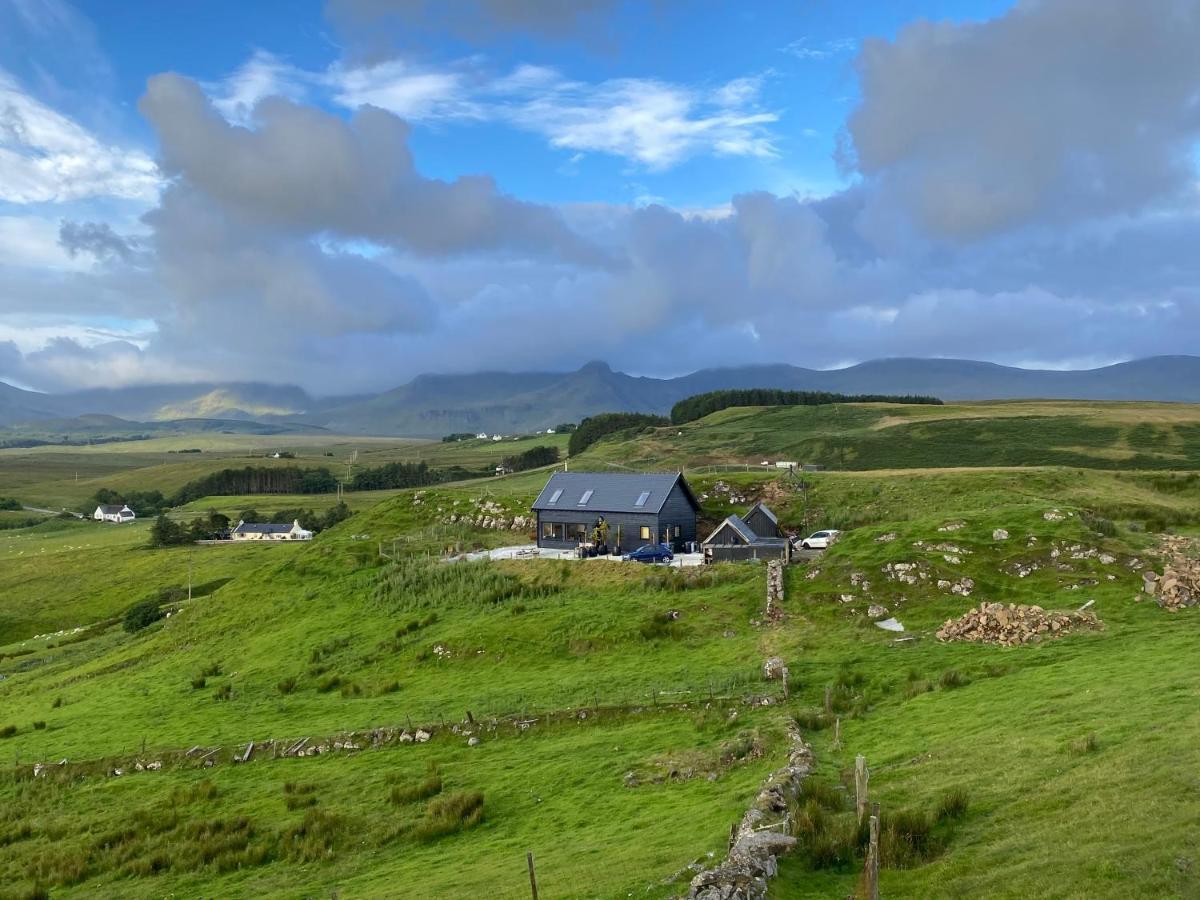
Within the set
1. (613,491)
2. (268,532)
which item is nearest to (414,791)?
(613,491)

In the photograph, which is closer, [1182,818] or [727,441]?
[1182,818]

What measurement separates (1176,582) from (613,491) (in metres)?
41.8

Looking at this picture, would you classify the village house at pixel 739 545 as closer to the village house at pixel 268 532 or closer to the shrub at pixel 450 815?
the shrub at pixel 450 815

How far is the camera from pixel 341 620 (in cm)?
5709

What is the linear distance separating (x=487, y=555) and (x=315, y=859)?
4282cm

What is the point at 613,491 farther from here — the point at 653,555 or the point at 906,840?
the point at 906,840

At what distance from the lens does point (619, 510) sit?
67.8m

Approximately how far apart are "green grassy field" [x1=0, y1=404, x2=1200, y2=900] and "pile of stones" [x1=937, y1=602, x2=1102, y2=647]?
2.95 ft

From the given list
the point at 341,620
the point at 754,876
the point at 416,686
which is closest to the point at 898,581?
the point at 416,686

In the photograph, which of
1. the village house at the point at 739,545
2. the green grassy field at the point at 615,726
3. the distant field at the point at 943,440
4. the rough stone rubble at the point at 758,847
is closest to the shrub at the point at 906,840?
the green grassy field at the point at 615,726

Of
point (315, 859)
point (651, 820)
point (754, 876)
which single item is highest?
point (754, 876)

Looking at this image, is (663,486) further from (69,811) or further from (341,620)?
(69,811)

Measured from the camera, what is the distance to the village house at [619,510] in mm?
66688

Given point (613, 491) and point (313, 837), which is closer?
point (313, 837)
